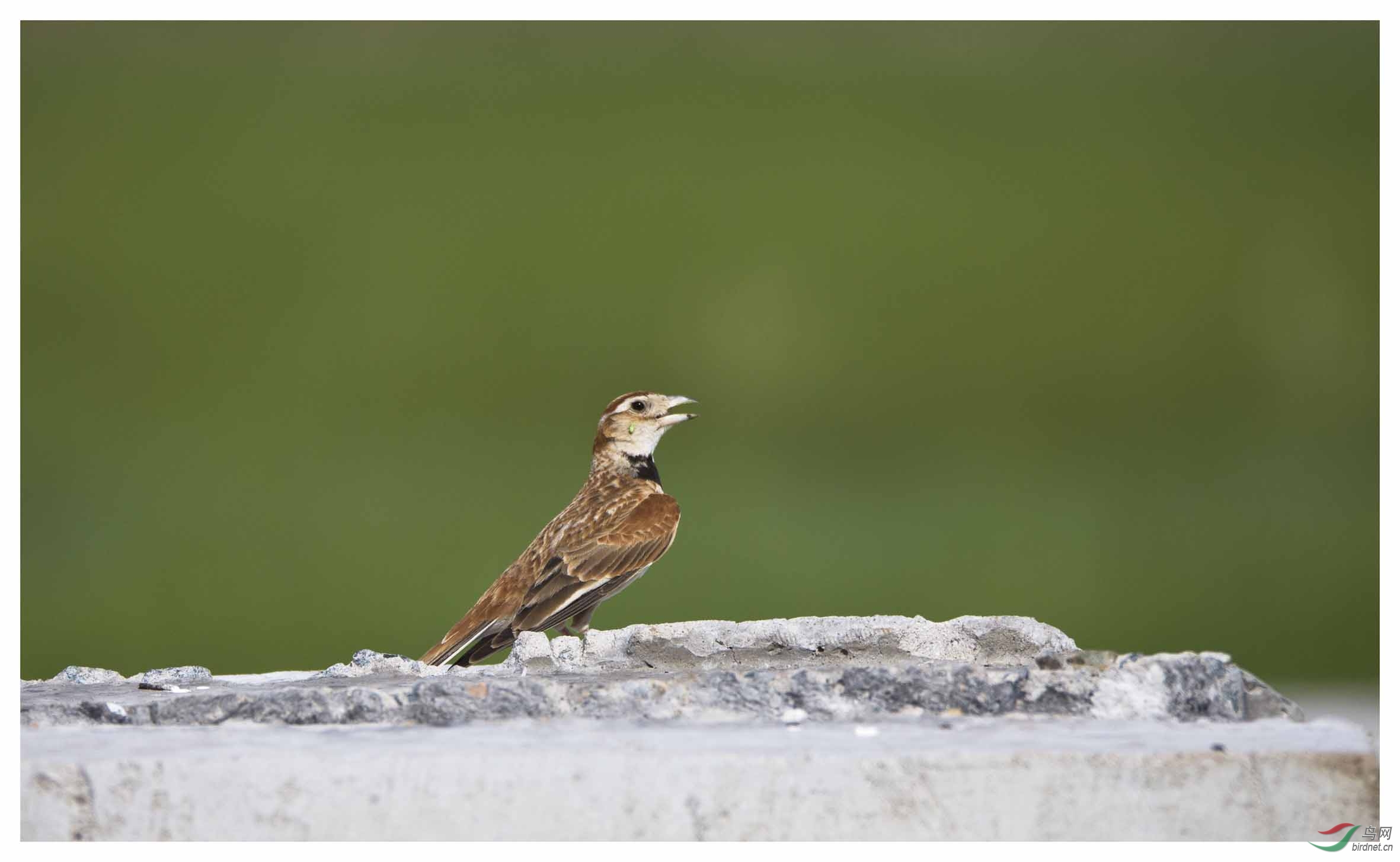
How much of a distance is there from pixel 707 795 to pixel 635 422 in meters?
3.92

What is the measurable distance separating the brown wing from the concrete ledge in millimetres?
2760

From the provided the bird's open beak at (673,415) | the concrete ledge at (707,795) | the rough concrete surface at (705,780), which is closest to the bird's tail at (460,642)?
the bird's open beak at (673,415)

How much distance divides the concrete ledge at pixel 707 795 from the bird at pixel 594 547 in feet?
8.36

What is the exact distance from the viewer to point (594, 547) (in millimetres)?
6391

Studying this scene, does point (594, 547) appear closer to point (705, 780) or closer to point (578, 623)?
point (578, 623)

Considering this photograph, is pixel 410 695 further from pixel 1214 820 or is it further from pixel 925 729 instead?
pixel 1214 820

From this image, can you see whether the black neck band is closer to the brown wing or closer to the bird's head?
the bird's head

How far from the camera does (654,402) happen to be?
Result: 22.9 feet

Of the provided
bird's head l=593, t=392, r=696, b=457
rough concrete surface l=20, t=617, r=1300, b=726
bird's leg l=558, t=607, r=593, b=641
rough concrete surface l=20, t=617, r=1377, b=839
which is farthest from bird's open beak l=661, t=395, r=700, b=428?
rough concrete surface l=20, t=617, r=1377, b=839

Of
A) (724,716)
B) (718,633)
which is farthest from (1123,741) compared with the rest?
(718,633)

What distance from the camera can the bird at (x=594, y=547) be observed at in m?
6.12

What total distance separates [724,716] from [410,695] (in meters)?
0.77

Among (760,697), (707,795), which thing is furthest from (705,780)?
(760,697)

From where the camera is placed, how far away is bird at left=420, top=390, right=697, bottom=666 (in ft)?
20.1
